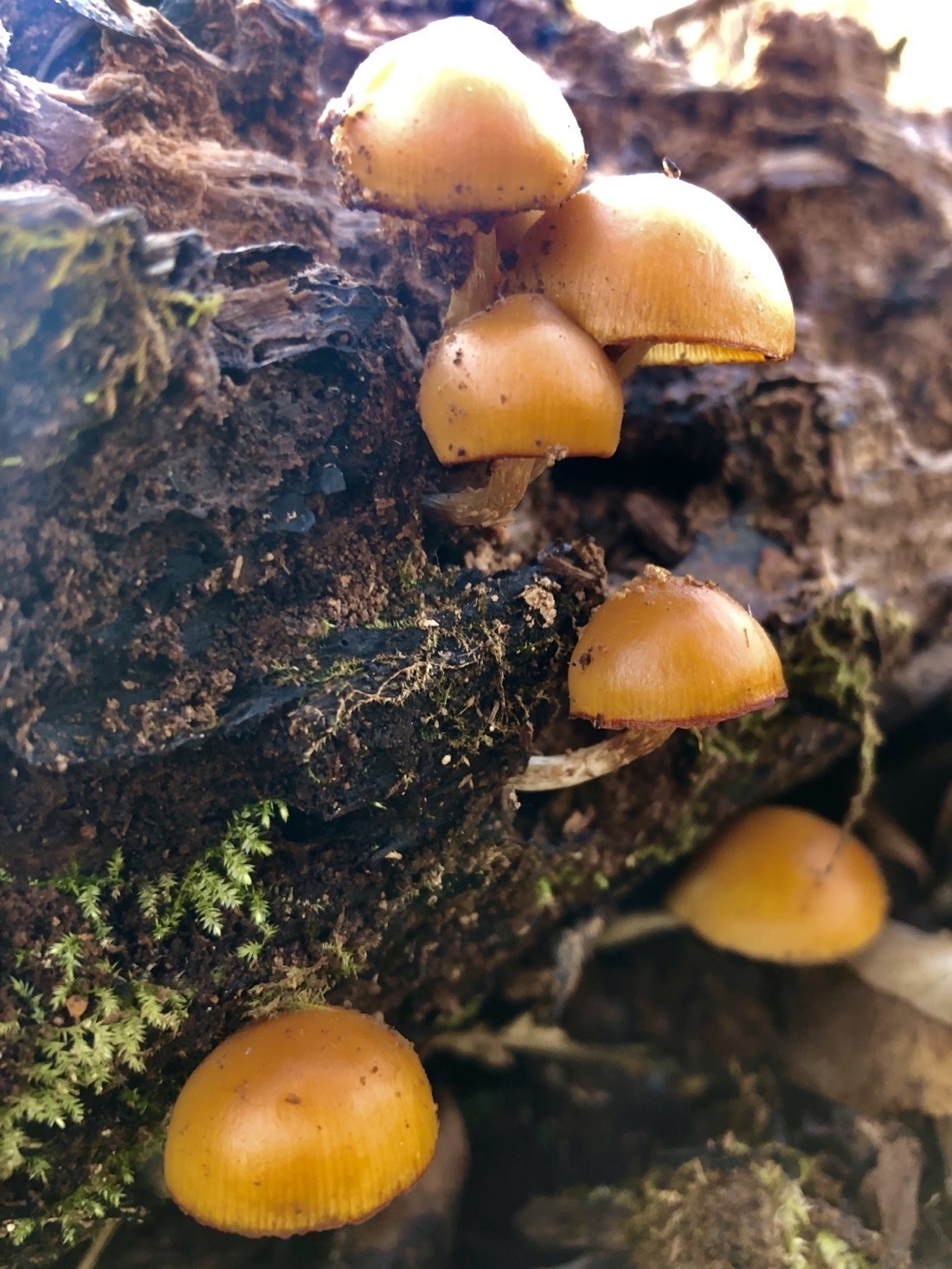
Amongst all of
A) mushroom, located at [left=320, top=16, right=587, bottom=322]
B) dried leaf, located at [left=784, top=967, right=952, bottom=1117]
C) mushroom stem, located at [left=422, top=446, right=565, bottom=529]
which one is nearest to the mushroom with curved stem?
dried leaf, located at [left=784, top=967, right=952, bottom=1117]

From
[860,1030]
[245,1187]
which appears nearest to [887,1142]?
[860,1030]

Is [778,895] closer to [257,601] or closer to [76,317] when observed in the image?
[257,601]

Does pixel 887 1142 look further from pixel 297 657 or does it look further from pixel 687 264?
pixel 687 264

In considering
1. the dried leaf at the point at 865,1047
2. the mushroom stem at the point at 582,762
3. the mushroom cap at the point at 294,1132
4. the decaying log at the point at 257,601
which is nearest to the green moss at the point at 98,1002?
the decaying log at the point at 257,601

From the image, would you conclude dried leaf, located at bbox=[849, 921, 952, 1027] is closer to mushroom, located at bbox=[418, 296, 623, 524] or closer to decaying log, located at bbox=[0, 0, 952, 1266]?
decaying log, located at bbox=[0, 0, 952, 1266]

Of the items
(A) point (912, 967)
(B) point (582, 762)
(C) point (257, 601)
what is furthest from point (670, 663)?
(A) point (912, 967)

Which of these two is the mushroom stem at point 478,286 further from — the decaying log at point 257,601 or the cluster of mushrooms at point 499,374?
the decaying log at point 257,601
